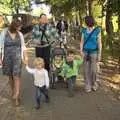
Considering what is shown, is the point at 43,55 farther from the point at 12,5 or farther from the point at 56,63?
the point at 12,5

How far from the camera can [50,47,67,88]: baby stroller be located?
43.0 ft

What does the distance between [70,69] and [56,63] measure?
717 mm

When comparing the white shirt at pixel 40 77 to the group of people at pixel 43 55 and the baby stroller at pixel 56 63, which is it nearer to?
the group of people at pixel 43 55

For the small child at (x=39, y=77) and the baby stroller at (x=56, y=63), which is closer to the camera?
the small child at (x=39, y=77)

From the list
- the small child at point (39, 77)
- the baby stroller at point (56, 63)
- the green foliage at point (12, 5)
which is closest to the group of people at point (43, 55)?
the small child at point (39, 77)

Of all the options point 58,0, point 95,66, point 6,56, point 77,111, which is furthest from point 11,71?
point 58,0

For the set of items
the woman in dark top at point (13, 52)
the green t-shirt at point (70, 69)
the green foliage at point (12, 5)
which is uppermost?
the green foliage at point (12, 5)

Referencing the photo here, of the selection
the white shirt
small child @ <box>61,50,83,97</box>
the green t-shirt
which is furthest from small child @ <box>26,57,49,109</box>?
the green t-shirt

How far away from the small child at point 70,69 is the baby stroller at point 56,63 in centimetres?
34

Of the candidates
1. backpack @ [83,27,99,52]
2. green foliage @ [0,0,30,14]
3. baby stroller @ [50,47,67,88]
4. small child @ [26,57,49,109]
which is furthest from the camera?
green foliage @ [0,0,30,14]

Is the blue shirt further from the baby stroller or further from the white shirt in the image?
the white shirt

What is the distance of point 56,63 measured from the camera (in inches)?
521

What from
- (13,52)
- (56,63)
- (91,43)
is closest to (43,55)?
(56,63)

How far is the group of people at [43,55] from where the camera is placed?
11.0 metres
